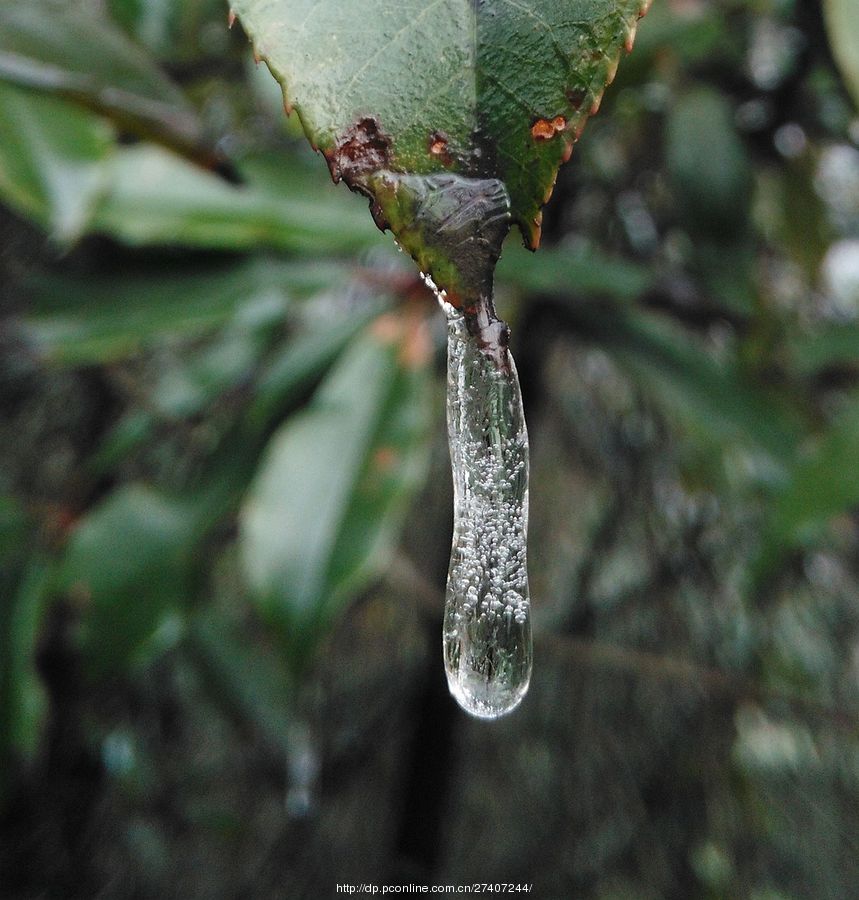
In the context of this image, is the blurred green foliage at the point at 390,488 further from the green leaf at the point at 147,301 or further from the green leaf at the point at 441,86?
the green leaf at the point at 441,86

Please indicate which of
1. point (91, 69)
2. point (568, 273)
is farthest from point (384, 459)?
point (91, 69)

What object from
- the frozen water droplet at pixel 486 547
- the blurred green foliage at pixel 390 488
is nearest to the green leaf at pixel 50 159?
the blurred green foliage at pixel 390 488

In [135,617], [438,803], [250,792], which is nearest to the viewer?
[135,617]

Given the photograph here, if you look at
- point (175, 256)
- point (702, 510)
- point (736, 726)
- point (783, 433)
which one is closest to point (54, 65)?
point (175, 256)

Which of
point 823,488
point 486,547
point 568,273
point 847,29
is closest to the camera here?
point 486,547

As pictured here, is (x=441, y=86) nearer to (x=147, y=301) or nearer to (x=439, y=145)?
(x=439, y=145)

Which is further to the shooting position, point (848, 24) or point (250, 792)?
point (250, 792)

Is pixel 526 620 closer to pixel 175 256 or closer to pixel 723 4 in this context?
pixel 175 256
